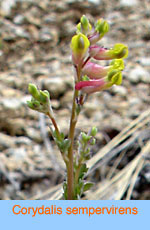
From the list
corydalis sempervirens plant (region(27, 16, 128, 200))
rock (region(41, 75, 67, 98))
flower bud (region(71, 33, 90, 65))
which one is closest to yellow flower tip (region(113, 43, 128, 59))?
corydalis sempervirens plant (region(27, 16, 128, 200))

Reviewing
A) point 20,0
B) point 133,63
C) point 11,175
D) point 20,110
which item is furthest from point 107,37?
point 11,175

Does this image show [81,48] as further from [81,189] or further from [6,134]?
[6,134]

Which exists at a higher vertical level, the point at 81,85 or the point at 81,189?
the point at 81,85

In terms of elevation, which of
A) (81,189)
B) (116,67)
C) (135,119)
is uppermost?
(116,67)

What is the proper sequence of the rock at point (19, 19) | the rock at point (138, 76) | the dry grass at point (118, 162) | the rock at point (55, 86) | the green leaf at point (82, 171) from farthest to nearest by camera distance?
1. the rock at point (19, 19)
2. the rock at point (138, 76)
3. the rock at point (55, 86)
4. the dry grass at point (118, 162)
5. the green leaf at point (82, 171)

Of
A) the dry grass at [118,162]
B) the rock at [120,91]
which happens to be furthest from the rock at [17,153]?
the rock at [120,91]

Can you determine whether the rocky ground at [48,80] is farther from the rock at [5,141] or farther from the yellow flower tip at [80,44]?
the yellow flower tip at [80,44]

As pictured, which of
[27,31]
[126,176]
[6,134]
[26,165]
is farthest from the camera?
[27,31]

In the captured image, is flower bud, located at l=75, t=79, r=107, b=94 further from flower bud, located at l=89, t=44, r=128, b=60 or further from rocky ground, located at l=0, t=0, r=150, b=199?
rocky ground, located at l=0, t=0, r=150, b=199
